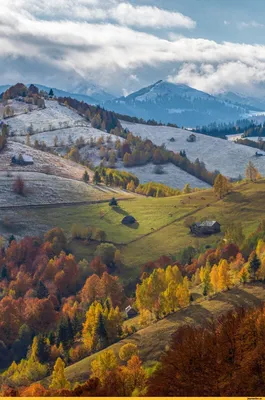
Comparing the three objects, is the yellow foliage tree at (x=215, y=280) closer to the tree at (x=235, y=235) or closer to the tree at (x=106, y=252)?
the tree at (x=235, y=235)

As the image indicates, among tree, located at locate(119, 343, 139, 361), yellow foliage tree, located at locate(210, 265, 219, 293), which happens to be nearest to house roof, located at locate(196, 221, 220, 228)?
yellow foliage tree, located at locate(210, 265, 219, 293)

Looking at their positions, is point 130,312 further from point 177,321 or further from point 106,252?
point 106,252

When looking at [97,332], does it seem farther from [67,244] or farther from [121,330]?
[67,244]

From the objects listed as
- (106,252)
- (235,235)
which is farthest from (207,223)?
(106,252)

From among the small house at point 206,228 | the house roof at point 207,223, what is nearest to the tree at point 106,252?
the small house at point 206,228

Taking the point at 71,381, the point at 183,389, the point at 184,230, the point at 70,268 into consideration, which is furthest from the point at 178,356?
the point at 184,230

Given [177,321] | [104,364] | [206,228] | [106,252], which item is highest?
[206,228]

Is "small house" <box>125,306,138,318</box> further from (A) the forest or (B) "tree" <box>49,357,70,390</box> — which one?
(B) "tree" <box>49,357,70,390</box>
